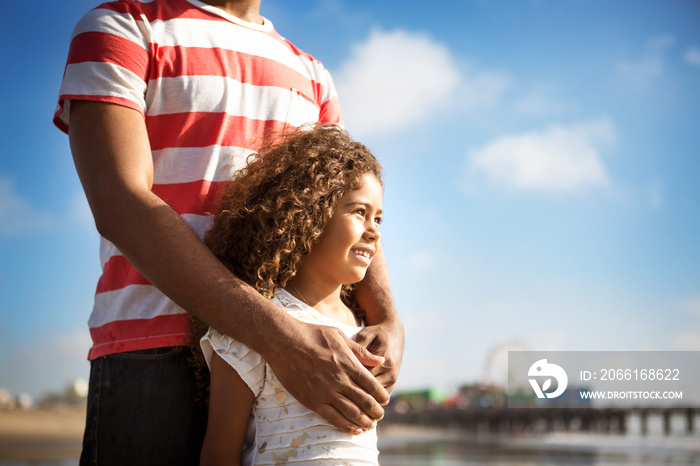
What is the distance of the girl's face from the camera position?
2062 millimetres

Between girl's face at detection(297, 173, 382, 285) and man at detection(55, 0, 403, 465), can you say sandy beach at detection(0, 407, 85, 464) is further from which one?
girl's face at detection(297, 173, 382, 285)

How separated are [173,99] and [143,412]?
97 cm

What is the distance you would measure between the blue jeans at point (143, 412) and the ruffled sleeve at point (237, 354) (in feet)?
0.55

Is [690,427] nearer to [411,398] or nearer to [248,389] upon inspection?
[411,398]

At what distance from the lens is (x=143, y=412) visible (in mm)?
1842

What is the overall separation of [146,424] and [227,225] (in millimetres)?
646

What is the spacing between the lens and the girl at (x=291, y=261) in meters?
1.79

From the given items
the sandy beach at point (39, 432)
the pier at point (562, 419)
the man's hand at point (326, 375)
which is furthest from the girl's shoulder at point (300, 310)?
the pier at point (562, 419)

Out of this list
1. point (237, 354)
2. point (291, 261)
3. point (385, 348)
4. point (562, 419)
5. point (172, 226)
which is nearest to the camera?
point (172, 226)

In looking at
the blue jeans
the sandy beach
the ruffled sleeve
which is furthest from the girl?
the sandy beach

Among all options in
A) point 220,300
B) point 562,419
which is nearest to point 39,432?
point 562,419

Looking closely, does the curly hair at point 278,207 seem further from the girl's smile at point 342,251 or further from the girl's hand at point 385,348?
the girl's hand at point 385,348

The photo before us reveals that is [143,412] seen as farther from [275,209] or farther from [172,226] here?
[275,209]

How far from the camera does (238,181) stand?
2.04m
